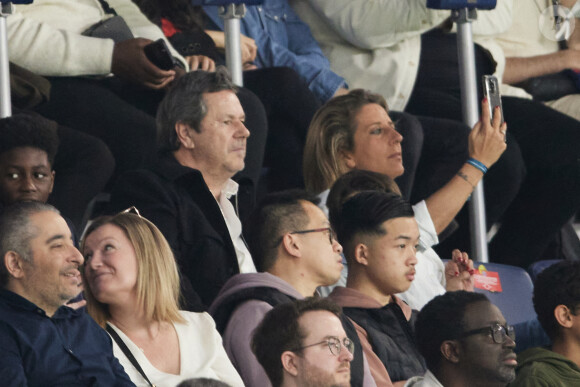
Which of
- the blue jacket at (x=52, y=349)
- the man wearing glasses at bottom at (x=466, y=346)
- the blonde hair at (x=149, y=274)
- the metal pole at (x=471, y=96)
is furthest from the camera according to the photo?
the metal pole at (x=471, y=96)

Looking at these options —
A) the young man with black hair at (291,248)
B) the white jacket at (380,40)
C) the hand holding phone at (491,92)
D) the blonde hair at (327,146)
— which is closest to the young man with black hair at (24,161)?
the young man with black hair at (291,248)

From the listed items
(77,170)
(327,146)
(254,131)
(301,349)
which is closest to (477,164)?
(327,146)

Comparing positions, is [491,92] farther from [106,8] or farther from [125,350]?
[125,350]

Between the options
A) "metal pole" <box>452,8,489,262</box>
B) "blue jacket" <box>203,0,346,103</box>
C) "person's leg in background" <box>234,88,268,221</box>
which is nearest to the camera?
"person's leg in background" <box>234,88,268,221</box>

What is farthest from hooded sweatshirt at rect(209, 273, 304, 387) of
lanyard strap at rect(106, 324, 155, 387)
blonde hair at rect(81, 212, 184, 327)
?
lanyard strap at rect(106, 324, 155, 387)

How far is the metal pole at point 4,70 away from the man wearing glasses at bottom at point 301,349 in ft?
4.06

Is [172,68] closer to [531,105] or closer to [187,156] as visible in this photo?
[187,156]

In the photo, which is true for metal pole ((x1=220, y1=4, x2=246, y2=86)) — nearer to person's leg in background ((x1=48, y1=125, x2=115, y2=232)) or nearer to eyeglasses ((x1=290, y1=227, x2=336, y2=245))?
person's leg in background ((x1=48, y1=125, x2=115, y2=232))

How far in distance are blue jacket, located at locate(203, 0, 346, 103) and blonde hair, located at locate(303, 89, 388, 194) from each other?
596 mm

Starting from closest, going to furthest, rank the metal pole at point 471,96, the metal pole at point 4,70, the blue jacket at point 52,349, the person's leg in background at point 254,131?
1. the blue jacket at point 52,349
2. the metal pole at point 4,70
3. the person's leg in background at point 254,131
4. the metal pole at point 471,96

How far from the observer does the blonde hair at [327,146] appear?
398 cm

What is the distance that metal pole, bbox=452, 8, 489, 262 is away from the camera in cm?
454

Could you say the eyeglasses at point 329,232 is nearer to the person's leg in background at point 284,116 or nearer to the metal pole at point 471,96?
the person's leg in background at point 284,116

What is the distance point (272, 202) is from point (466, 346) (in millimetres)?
659
